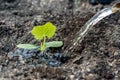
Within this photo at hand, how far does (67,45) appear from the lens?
5.60 ft

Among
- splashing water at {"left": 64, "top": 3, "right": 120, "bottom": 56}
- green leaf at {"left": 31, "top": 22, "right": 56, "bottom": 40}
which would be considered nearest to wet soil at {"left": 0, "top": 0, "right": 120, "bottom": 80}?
splashing water at {"left": 64, "top": 3, "right": 120, "bottom": 56}

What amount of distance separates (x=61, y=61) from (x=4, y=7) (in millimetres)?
1001

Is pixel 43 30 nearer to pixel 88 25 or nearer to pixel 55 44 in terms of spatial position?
pixel 55 44

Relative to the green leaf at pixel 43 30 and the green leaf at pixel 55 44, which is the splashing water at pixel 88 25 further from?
the green leaf at pixel 43 30

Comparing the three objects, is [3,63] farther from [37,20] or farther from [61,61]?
[37,20]

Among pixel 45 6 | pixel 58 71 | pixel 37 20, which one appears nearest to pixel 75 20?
pixel 37 20

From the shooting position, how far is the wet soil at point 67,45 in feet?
4.78

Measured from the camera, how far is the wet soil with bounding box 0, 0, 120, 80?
1456mm

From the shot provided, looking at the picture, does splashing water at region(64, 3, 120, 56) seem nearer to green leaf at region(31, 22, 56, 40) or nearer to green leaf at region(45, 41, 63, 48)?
green leaf at region(45, 41, 63, 48)

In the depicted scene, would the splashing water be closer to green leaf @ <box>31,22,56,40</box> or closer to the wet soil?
the wet soil

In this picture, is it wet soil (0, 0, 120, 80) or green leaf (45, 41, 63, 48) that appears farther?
green leaf (45, 41, 63, 48)

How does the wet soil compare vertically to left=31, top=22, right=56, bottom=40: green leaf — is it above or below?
below

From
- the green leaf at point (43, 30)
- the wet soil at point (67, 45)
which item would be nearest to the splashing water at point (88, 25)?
the wet soil at point (67, 45)

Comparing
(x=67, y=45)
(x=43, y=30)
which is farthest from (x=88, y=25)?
(x=43, y=30)
